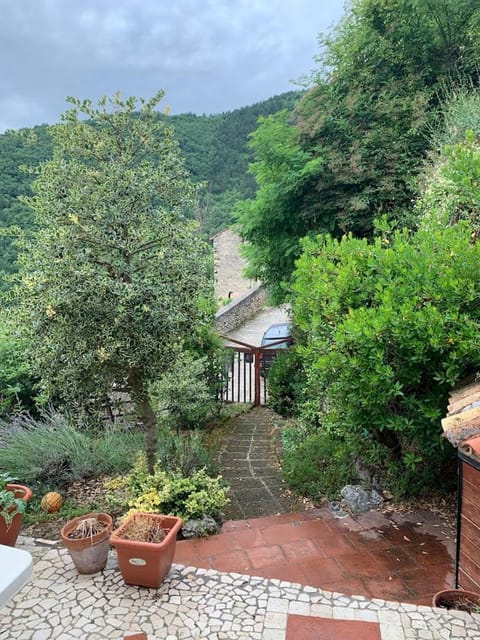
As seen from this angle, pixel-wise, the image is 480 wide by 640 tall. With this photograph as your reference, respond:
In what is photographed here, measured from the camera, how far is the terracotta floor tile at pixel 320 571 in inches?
112

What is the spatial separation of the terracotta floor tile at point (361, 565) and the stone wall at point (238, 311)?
10.4 m

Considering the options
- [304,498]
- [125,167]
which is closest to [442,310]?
[304,498]

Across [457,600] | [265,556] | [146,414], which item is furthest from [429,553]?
[146,414]

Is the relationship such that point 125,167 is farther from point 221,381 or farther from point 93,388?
point 221,381

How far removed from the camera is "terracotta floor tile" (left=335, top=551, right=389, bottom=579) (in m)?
2.90

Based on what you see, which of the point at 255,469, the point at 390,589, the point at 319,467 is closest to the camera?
the point at 390,589

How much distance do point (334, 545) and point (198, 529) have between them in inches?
40.8

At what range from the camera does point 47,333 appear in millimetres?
3389

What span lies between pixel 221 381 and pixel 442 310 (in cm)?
492

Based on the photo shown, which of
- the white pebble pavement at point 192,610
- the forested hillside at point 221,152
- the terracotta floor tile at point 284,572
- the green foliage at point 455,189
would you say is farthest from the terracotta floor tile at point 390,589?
the forested hillside at point 221,152

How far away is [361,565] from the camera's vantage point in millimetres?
3004

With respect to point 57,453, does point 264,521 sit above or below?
A: below

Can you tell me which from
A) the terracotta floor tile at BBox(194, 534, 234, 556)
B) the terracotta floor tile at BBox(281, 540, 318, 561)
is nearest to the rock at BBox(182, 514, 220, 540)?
the terracotta floor tile at BBox(194, 534, 234, 556)

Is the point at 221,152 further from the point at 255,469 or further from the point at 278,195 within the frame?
the point at 255,469
